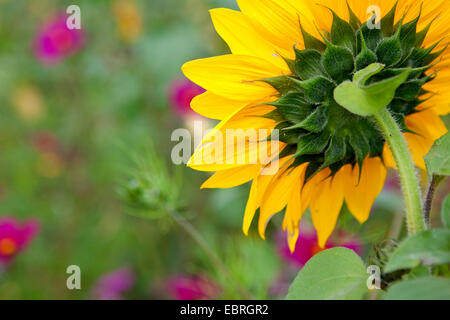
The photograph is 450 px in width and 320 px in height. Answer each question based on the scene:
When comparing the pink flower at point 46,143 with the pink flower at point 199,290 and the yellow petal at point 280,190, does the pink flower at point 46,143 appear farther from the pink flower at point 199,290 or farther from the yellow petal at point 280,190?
the yellow petal at point 280,190

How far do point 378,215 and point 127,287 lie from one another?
1.98 ft

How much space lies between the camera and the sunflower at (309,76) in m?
0.44

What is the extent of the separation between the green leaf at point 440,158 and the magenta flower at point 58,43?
135 cm

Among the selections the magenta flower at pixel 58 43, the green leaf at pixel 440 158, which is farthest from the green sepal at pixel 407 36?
the magenta flower at pixel 58 43

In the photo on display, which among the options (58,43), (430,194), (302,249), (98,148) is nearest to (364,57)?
(430,194)

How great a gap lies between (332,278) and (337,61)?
185 millimetres

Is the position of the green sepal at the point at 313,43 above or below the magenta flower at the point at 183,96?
below

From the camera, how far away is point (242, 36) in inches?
19.0

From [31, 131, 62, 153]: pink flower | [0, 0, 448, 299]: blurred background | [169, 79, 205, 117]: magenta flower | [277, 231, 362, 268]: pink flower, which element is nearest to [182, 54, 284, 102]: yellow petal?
[277, 231, 362, 268]: pink flower

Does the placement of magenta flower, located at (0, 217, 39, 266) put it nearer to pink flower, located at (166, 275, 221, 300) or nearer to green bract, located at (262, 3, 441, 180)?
pink flower, located at (166, 275, 221, 300)

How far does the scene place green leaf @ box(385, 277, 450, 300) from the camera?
280 mm

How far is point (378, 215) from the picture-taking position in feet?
3.85

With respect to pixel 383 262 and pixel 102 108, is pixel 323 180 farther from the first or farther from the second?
pixel 102 108

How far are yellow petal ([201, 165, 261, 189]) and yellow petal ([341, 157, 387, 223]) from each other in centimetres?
10
